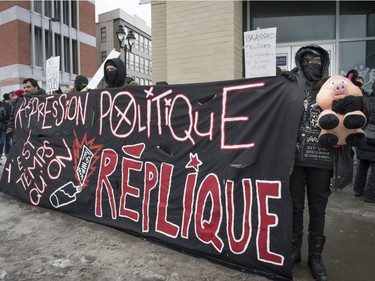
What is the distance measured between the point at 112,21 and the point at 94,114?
154 feet

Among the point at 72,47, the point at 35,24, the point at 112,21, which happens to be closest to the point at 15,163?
the point at 35,24

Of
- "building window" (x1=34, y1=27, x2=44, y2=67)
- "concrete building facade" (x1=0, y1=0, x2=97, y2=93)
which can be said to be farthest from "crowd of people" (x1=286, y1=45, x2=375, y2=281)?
"building window" (x1=34, y1=27, x2=44, y2=67)

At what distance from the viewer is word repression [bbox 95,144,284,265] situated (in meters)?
2.86

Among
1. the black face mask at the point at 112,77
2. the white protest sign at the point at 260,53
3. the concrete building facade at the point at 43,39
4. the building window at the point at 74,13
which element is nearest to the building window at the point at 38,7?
the concrete building facade at the point at 43,39

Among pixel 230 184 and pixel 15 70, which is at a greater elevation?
pixel 15 70

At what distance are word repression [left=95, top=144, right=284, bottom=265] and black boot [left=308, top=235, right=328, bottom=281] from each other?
0.33 metres

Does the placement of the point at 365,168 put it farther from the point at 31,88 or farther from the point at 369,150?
the point at 31,88

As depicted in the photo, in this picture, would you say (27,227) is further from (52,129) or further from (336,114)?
(336,114)

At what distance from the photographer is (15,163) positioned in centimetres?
534

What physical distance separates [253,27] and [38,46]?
22403mm

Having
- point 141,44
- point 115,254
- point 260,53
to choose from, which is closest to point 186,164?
point 115,254

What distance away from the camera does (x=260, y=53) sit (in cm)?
Answer: 441

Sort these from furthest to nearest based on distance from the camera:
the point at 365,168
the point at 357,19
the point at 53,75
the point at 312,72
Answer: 1. the point at 357,19
2. the point at 53,75
3. the point at 365,168
4. the point at 312,72

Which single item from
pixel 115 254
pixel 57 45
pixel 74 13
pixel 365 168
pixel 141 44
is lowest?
pixel 115 254
